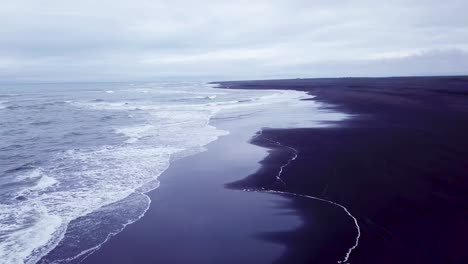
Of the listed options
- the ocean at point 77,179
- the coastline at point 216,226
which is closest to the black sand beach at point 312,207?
the coastline at point 216,226

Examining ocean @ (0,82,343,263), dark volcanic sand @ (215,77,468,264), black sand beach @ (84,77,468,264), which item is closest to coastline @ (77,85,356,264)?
black sand beach @ (84,77,468,264)

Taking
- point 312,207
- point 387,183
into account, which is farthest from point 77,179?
point 387,183

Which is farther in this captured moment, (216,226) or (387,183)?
(387,183)

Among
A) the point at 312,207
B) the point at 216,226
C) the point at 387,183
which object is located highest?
the point at 387,183

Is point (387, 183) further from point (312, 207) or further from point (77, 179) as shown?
point (77, 179)

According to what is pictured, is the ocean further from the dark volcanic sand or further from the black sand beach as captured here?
the dark volcanic sand

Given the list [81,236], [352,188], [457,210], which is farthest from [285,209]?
[81,236]
